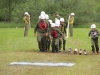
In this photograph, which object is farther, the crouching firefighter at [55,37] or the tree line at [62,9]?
the tree line at [62,9]

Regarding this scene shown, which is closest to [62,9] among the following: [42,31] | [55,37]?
[42,31]

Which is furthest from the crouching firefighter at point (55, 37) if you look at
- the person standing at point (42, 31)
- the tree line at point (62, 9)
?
the tree line at point (62, 9)

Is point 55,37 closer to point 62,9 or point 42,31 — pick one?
point 42,31

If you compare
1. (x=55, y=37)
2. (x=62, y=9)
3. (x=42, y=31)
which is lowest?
(x=55, y=37)

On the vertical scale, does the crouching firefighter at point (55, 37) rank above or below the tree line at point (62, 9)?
below

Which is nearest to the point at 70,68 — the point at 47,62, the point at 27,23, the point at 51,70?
the point at 51,70

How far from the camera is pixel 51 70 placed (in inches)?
453

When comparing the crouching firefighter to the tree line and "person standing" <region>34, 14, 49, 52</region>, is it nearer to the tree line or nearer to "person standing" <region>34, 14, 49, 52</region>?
"person standing" <region>34, 14, 49, 52</region>

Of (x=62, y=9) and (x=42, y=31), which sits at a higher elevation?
(x=62, y=9)

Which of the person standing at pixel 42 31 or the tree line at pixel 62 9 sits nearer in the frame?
the person standing at pixel 42 31

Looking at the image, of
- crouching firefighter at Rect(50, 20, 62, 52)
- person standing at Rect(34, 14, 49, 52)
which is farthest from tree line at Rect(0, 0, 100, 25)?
crouching firefighter at Rect(50, 20, 62, 52)

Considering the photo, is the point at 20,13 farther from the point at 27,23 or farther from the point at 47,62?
the point at 47,62

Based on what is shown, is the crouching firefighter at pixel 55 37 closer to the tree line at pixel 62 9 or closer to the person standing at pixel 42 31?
the person standing at pixel 42 31

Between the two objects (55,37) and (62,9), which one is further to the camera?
(62,9)
